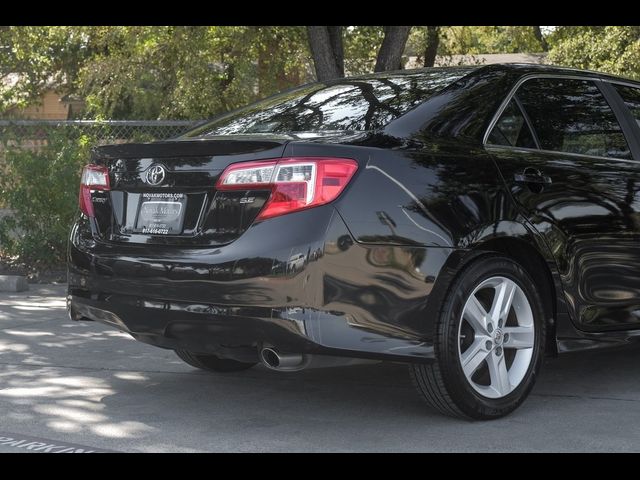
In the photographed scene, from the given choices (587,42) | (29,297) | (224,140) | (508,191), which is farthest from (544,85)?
(587,42)

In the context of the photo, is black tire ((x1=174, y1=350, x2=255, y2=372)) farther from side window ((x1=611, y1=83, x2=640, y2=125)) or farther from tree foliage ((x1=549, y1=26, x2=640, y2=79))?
tree foliage ((x1=549, y1=26, x2=640, y2=79))

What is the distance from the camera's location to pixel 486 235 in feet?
17.0

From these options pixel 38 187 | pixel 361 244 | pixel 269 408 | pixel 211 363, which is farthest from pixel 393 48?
pixel 361 244

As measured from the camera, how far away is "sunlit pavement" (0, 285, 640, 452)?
5.00 m

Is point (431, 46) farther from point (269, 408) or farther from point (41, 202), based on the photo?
point (269, 408)

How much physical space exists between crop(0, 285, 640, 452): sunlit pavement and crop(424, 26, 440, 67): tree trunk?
17.7 metres

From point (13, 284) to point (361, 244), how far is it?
6.14 m

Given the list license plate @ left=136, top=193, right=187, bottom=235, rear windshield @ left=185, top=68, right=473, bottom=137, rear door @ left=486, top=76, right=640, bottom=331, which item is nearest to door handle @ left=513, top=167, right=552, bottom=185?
rear door @ left=486, top=76, right=640, bottom=331

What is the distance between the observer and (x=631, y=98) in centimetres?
645

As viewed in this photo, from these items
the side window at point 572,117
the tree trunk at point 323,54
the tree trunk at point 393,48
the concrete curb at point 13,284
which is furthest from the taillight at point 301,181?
the tree trunk at point 393,48

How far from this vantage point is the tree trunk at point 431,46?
2440 cm
